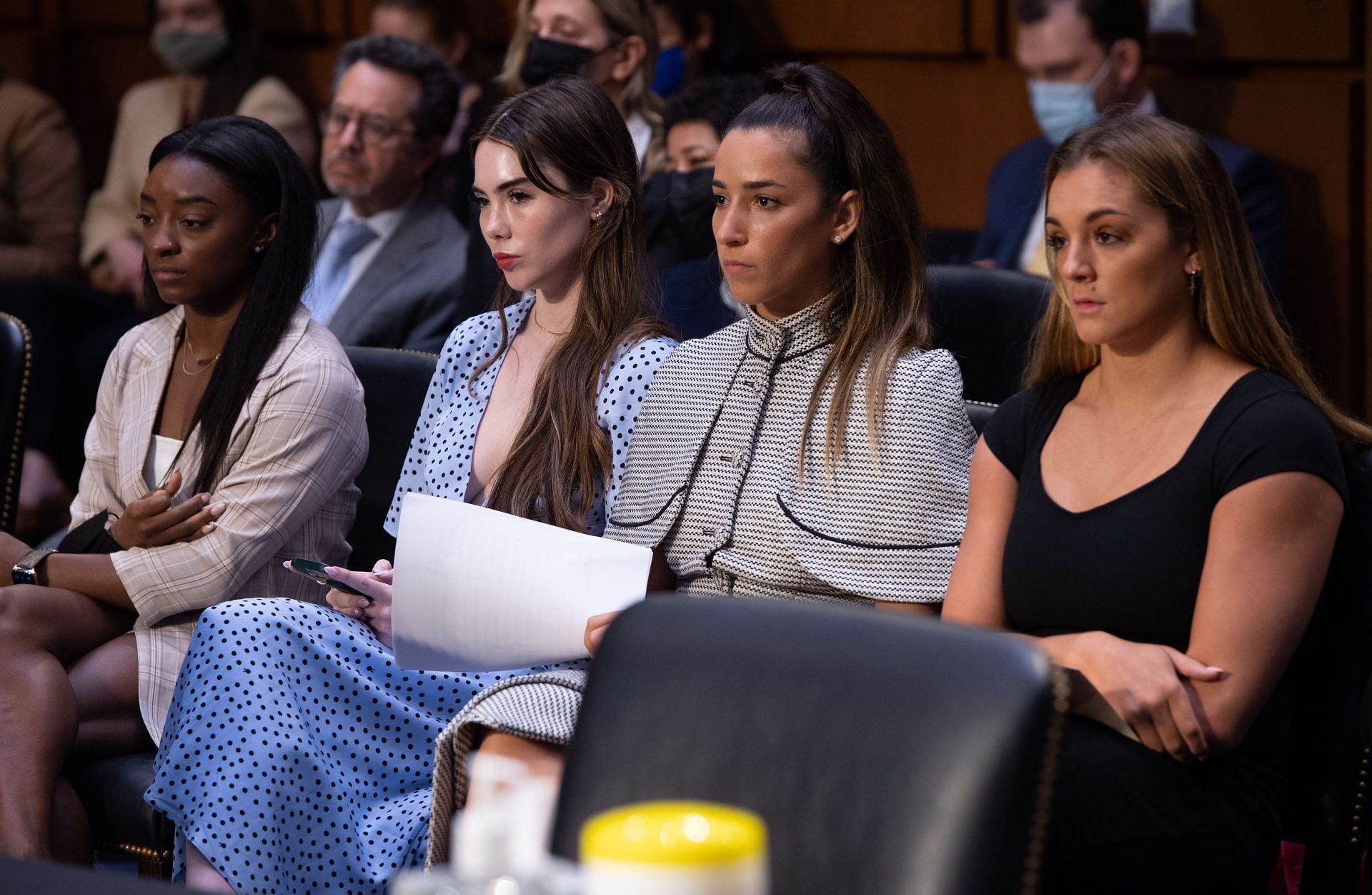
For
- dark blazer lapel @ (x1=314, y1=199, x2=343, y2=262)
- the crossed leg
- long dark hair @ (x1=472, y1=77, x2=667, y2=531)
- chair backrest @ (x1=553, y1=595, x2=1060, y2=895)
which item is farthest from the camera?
dark blazer lapel @ (x1=314, y1=199, x2=343, y2=262)

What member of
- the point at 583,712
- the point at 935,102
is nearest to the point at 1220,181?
the point at 583,712

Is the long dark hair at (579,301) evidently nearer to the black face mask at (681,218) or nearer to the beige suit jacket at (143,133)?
the black face mask at (681,218)

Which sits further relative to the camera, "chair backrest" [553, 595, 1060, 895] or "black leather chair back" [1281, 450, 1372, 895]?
"black leather chair back" [1281, 450, 1372, 895]

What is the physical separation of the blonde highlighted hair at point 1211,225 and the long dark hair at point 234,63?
3900 mm

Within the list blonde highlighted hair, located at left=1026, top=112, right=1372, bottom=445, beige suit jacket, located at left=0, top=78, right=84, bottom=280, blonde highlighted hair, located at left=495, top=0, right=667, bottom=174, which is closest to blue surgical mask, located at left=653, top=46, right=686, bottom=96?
blonde highlighted hair, located at left=495, top=0, right=667, bottom=174

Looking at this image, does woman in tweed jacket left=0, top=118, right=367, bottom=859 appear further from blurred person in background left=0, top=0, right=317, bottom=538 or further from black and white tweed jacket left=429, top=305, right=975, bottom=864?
blurred person in background left=0, top=0, right=317, bottom=538

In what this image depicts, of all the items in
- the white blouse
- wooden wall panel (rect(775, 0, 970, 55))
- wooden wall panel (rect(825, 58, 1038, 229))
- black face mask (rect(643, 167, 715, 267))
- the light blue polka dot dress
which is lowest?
the light blue polka dot dress

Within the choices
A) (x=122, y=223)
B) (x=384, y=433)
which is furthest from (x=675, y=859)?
(x=122, y=223)

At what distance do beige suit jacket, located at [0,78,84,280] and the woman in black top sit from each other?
395 centimetres

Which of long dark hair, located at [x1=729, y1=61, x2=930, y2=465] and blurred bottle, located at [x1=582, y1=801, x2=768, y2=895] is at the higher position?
long dark hair, located at [x1=729, y1=61, x2=930, y2=465]

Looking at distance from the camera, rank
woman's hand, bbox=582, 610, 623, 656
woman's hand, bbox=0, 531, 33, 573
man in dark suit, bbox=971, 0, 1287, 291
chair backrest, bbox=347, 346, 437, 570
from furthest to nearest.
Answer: man in dark suit, bbox=971, 0, 1287, 291
chair backrest, bbox=347, 346, 437, 570
woman's hand, bbox=0, 531, 33, 573
woman's hand, bbox=582, 610, 623, 656

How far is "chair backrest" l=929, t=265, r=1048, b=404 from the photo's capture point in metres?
2.77

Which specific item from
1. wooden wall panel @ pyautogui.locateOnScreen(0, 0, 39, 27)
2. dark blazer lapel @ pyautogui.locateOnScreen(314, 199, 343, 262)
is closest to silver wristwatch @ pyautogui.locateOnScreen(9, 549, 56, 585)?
dark blazer lapel @ pyautogui.locateOnScreen(314, 199, 343, 262)

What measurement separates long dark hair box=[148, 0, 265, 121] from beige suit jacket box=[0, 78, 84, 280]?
487mm
